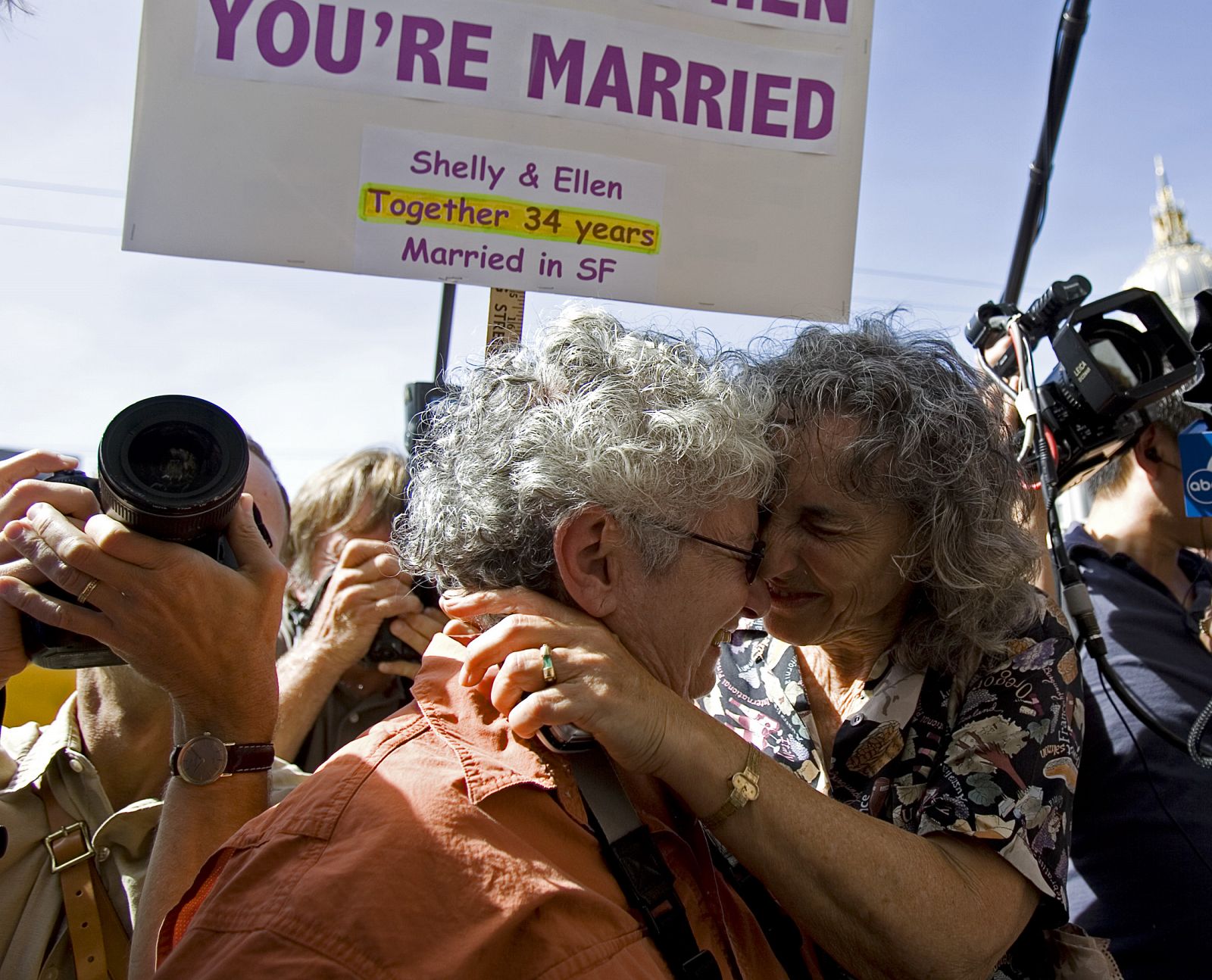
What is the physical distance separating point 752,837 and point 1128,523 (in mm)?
1816

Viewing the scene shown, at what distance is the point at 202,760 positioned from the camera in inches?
61.7

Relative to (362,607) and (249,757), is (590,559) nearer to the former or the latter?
(249,757)

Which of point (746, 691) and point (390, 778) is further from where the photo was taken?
point (746, 691)

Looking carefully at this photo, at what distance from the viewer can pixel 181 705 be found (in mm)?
1564

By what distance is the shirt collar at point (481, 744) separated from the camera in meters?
1.29

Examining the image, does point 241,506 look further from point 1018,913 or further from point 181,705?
point 1018,913

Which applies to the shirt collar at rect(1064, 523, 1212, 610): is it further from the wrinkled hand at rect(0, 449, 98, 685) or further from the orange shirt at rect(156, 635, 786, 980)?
the wrinkled hand at rect(0, 449, 98, 685)

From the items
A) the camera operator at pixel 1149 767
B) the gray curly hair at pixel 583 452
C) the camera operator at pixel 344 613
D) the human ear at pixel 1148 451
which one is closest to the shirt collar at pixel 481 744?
the gray curly hair at pixel 583 452

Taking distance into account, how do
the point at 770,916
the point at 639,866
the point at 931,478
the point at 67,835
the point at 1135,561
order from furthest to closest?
the point at 1135,561, the point at 931,478, the point at 67,835, the point at 770,916, the point at 639,866

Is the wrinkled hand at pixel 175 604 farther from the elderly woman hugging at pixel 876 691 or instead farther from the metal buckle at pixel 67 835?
the metal buckle at pixel 67 835

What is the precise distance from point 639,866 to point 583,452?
0.58 metres

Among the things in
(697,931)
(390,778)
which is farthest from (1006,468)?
(390,778)

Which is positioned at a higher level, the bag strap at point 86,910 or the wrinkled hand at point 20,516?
the wrinkled hand at point 20,516

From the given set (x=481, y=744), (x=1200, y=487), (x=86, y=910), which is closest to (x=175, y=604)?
(x=481, y=744)
